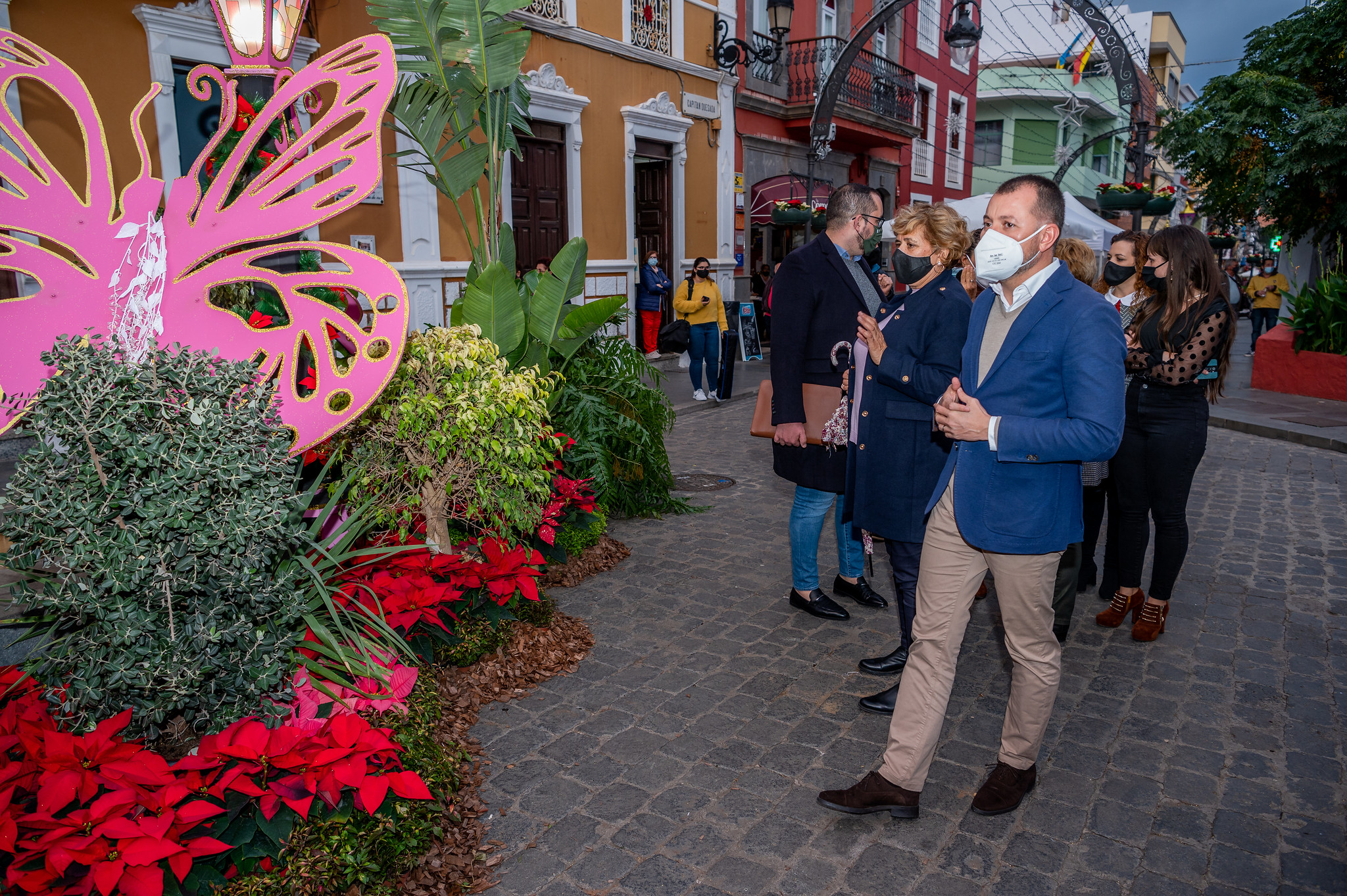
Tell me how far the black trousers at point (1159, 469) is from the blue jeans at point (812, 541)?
1446mm

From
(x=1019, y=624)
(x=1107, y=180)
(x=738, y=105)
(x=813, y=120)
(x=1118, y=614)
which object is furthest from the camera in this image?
(x=1107, y=180)

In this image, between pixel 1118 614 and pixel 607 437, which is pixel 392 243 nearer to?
pixel 607 437

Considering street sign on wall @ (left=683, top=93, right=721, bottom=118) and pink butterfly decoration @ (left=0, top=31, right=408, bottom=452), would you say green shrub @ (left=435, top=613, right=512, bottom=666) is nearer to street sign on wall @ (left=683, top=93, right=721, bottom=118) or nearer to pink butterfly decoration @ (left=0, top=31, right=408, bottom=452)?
pink butterfly decoration @ (left=0, top=31, right=408, bottom=452)

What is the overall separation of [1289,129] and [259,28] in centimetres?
1528

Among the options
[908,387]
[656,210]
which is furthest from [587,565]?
[656,210]

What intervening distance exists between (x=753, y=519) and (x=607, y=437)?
4.47ft

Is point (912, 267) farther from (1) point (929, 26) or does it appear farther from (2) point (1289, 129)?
(1) point (929, 26)

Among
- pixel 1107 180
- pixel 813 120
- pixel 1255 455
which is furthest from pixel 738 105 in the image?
pixel 1107 180

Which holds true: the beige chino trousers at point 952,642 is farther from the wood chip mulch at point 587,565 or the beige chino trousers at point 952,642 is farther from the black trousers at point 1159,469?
the wood chip mulch at point 587,565

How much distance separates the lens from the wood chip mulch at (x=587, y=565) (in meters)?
5.40

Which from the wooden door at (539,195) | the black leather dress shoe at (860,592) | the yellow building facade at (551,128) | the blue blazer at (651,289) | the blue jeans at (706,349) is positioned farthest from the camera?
the blue blazer at (651,289)

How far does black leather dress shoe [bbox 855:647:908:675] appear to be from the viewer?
4238 mm

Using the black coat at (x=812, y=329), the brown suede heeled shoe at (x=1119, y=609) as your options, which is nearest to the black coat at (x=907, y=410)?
the black coat at (x=812, y=329)

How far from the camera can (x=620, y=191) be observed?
50.1 feet
